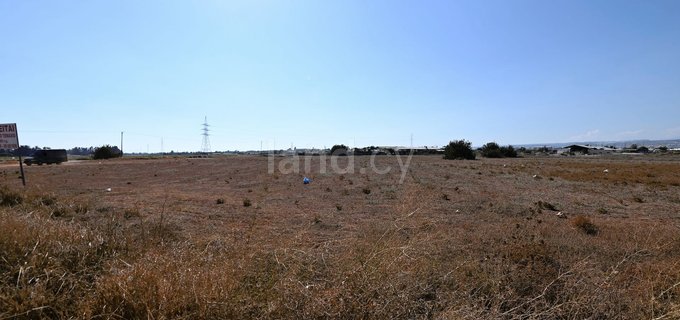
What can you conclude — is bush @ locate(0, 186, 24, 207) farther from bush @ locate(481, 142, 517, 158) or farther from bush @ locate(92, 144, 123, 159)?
bush @ locate(481, 142, 517, 158)

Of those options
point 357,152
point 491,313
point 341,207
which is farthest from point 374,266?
point 357,152

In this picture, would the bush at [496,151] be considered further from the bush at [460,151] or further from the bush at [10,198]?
the bush at [10,198]

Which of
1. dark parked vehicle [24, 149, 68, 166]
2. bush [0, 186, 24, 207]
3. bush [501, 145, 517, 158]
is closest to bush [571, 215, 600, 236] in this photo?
bush [0, 186, 24, 207]

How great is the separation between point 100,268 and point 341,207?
7282mm

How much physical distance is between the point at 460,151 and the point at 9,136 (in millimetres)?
57103

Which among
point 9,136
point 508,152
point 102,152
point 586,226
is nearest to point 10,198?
point 9,136

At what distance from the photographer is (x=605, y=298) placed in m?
3.38

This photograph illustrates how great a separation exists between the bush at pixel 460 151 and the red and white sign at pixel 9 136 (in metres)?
56.4

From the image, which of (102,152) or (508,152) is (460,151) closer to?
(508,152)

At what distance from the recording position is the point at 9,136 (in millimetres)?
14328

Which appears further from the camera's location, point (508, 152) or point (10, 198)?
point (508, 152)

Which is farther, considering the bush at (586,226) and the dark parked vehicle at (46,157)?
the dark parked vehicle at (46,157)

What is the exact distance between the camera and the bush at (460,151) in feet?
196

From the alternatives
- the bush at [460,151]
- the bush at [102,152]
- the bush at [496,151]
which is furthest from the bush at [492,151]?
the bush at [102,152]
